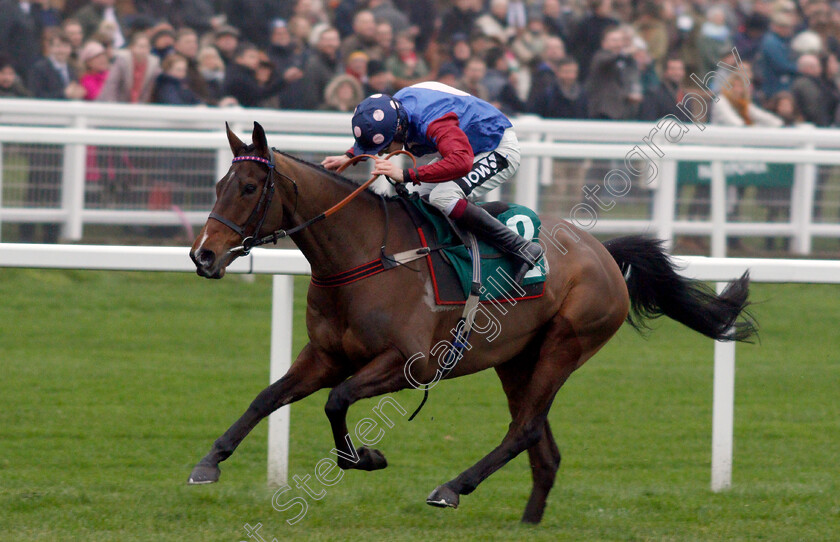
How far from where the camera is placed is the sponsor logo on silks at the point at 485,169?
4.39 m

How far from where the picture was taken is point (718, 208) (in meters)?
8.12

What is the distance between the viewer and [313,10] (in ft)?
39.0

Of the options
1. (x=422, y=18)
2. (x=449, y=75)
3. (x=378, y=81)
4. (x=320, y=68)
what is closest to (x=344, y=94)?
(x=378, y=81)

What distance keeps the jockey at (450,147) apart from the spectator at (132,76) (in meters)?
5.36

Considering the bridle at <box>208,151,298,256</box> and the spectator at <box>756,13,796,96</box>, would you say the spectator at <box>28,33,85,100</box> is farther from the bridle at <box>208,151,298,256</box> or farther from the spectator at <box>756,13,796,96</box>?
the spectator at <box>756,13,796,96</box>

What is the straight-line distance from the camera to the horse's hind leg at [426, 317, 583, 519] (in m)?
4.32

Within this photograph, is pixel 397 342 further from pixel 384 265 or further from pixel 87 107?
pixel 87 107

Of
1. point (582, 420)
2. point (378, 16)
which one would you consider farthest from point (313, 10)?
point (582, 420)

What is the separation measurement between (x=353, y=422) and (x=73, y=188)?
112 inches

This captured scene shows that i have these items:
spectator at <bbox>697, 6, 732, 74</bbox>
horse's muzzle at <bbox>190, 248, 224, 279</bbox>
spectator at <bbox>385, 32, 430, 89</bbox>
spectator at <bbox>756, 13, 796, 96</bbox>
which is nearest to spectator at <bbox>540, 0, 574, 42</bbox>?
spectator at <bbox>697, 6, 732, 74</bbox>

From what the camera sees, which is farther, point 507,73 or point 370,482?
point 507,73

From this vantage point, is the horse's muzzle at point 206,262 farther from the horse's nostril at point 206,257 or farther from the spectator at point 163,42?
the spectator at point 163,42

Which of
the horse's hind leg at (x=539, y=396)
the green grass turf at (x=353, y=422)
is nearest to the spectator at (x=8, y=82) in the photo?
the green grass turf at (x=353, y=422)

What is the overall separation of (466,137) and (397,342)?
737 mm
